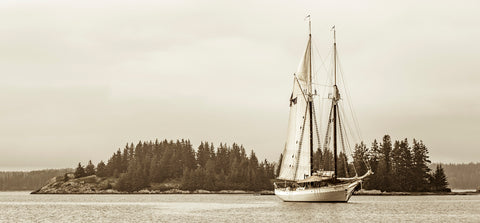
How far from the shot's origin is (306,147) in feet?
370

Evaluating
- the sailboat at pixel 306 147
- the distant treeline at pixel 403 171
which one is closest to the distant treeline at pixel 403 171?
the distant treeline at pixel 403 171

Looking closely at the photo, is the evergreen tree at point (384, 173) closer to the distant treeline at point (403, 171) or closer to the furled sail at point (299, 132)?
the distant treeline at point (403, 171)

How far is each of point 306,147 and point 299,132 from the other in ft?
10.9

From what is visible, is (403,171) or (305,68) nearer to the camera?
(305,68)

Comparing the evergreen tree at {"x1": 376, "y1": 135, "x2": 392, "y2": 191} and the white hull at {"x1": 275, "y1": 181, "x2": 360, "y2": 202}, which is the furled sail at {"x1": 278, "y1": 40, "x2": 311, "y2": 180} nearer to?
the white hull at {"x1": 275, "y1": 181, "x2": 360, "y2": 202}

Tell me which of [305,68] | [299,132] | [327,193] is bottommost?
[327,193]

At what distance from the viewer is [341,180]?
109750 millimetres

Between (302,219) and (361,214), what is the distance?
13.1m

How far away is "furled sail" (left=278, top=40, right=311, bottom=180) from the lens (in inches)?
4451

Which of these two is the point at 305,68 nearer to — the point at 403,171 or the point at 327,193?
the point at 327,193

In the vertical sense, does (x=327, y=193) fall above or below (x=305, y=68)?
below

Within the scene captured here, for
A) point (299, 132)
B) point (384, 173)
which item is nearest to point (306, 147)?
point (299, 132)

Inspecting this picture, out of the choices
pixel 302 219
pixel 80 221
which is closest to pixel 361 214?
pixel 302 219

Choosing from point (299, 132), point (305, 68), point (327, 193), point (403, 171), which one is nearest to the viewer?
point (327, 193)
